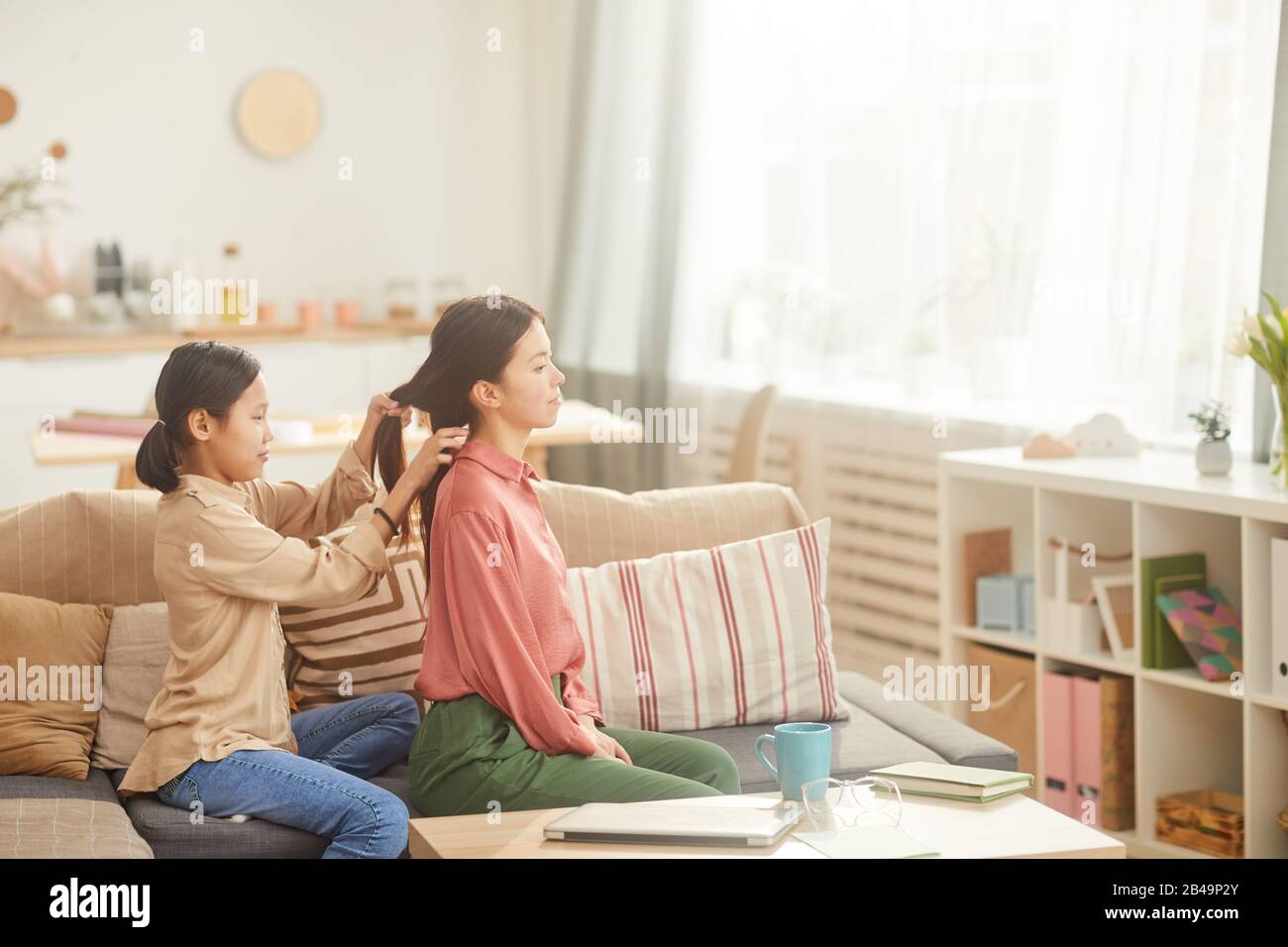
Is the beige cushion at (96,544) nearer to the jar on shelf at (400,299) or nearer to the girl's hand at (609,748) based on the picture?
the girl's hand at (609,748)

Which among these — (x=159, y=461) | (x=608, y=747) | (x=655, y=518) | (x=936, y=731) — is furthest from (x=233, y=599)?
(x=936, y=731)

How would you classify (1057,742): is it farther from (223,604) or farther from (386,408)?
(223,604)

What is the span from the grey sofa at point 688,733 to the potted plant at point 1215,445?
2.53ft

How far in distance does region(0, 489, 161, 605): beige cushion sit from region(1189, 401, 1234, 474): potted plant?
1.93m

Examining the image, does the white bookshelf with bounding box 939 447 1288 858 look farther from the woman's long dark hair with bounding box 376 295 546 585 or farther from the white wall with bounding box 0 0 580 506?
the white wall with bounding box 0 0 580 506

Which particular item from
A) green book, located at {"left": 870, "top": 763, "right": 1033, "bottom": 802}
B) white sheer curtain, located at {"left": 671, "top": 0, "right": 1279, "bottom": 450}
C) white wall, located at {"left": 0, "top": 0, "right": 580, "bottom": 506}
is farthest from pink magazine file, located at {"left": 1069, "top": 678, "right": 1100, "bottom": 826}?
white wall, located at {"left": 0, "top": 0, "right": 580, "bottom": 506}

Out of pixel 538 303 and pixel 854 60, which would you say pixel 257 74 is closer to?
pixel 538 303

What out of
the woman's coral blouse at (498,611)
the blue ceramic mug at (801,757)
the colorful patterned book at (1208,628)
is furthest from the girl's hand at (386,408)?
the colorful patterned book at (1208,628)

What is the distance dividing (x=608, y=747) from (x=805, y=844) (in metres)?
0.49

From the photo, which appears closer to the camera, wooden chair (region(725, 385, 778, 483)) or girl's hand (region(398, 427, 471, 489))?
girl's hand (region(398, 427, 471, 489))

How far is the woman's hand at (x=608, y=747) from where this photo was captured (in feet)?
7.24

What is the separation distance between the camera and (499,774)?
211 centimetres

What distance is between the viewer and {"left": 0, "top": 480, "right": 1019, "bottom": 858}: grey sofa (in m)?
2.16
